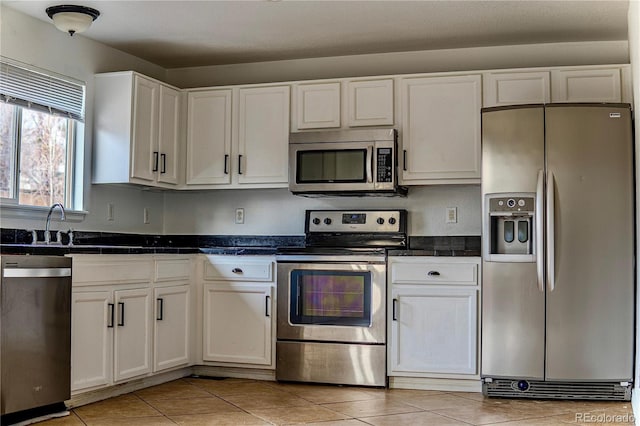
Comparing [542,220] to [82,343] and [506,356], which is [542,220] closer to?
[506,356]

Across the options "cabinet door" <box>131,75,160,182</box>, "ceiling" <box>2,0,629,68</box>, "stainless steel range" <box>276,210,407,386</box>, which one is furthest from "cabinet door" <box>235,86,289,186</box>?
"stainless steel range" <box>276,210,407,386</box>

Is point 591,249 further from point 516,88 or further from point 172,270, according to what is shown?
point 172,270

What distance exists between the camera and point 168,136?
16.5 ft

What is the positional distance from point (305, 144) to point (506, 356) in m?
1.87

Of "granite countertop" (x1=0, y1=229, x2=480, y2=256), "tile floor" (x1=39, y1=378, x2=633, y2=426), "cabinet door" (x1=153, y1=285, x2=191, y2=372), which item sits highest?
"granite countertop" (x1=0, y1=229, x2=480, y2=256)

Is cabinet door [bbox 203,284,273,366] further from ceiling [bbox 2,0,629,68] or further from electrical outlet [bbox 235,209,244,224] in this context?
ceiling [bbox 2,0,629,68]

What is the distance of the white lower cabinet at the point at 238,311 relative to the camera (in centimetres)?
466

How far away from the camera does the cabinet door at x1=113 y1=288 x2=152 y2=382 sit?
13.2ft

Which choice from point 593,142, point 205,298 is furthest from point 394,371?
point 593,142

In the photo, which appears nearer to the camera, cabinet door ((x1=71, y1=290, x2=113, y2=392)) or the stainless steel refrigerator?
cabinet door ((x1=71, y1=290, x2=113, y2=392))

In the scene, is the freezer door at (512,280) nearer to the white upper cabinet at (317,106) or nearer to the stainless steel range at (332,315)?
the stainless steel range at (332,315)

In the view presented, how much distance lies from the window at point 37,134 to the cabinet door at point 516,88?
8.59ft

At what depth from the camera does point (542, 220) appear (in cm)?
404

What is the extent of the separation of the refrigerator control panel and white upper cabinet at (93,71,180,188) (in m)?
2.25
